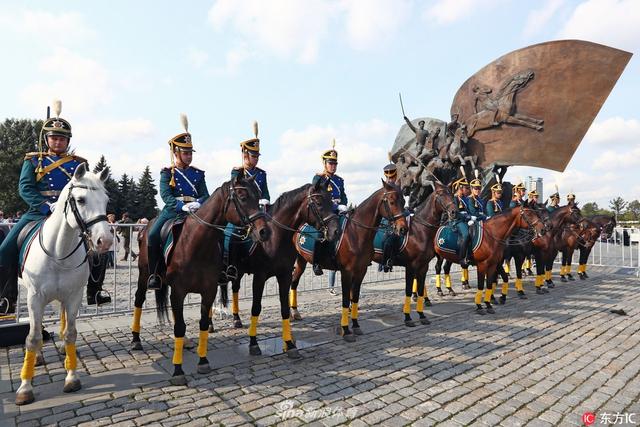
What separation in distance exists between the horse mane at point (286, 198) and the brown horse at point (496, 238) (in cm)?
576

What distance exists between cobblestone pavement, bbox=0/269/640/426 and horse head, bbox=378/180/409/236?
2177 mm

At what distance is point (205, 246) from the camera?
5312mm

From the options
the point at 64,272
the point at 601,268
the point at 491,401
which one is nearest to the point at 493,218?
the point at 491,401

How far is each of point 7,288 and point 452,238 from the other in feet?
31.1

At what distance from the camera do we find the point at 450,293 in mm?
12250

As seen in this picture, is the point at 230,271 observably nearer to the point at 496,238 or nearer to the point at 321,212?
the point at 321,212

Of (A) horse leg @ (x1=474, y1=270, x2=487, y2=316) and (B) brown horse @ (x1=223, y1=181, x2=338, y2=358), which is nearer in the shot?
(B) brown horse @ (x1=223, y1=181, x2=338, y2=358)

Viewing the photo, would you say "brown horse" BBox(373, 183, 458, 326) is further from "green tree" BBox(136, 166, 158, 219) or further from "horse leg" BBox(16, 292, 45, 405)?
"green tree" BBox(136, 166, 158, 219)

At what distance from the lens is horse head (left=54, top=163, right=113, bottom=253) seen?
161 inches

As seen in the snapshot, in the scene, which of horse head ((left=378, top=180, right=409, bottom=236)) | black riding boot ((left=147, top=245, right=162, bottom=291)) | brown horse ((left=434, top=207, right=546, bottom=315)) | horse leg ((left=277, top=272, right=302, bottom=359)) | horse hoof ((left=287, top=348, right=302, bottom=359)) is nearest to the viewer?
black riding boot ((left=147, top=245, right=162, bottom=291))

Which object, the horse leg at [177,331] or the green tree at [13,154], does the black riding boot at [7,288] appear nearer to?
the horse leg at [177,331]

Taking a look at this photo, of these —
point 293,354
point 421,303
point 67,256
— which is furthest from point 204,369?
point 421,303

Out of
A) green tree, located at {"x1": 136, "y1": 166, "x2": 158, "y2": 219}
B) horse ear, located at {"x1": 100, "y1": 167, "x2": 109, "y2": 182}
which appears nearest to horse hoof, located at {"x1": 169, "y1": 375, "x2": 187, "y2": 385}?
horse ear, located at {"x1": 100, "y1": 167, "x2": 109, "y2": 182}

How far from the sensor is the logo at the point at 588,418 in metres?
4.14
